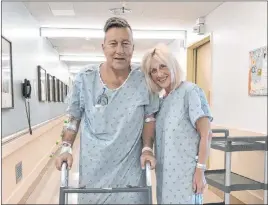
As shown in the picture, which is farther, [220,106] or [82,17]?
[82,17]

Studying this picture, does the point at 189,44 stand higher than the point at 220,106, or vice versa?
the point at 189,44

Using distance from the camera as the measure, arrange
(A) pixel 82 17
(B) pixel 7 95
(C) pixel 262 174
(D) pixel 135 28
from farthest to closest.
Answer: (D) pixel 135 28
(A) pixel 82 17
(B) pixel 7 95
(C) pixel 262 174

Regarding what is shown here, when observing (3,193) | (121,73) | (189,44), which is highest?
(189,44)

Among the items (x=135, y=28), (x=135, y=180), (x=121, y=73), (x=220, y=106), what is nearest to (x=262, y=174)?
(x=220, y=106)

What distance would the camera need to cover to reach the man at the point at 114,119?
93 centimetres

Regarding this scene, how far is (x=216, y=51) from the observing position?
3.08 meters

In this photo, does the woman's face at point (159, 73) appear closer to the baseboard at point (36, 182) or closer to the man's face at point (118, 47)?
the man's face at point (118, 47)

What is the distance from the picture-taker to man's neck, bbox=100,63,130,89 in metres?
0.97

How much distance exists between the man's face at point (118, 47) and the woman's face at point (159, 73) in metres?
0.09

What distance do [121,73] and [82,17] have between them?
2686mm

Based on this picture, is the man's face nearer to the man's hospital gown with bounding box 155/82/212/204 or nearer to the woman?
the woman

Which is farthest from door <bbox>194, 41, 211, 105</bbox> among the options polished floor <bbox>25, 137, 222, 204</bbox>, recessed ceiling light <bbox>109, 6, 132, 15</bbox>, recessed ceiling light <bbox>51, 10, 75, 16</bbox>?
recessed ceiling light <bbox>51, 10, 75, 16</bbox>

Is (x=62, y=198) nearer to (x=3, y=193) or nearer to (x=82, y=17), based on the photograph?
(x=3, y=193)

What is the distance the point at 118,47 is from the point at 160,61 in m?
0.16
